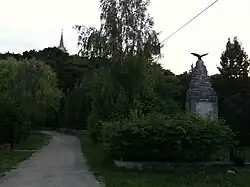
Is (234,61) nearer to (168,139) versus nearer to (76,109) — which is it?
(76,109)

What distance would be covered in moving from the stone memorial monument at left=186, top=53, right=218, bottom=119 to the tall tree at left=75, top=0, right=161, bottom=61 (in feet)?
11.7

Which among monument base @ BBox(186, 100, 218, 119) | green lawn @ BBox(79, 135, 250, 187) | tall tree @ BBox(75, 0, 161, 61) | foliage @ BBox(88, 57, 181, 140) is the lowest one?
green lawn @ BBox(79, 135, 250, 187)

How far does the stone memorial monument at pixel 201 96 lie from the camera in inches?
1045

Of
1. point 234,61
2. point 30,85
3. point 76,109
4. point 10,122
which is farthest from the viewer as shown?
point 234,61

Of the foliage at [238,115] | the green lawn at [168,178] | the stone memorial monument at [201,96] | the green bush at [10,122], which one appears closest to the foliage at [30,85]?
the green bush at [10,122]

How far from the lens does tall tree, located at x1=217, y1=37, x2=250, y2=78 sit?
2598 inches

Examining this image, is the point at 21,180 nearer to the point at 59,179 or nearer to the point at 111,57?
the point at 59,179

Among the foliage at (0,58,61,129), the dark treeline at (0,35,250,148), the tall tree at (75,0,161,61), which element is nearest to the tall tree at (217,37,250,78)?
the dark treeline at (0,35,250,148)

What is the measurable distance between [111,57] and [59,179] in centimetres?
1505

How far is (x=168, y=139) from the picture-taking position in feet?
57.4

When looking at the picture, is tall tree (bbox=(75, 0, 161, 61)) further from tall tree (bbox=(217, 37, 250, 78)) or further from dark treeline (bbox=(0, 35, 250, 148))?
tall tree (bbox=(217, 37, 250, 78))

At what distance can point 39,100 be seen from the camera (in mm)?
53438

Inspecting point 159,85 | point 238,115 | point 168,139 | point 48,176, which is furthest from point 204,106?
point 238,115

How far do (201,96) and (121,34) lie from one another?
6.23m
